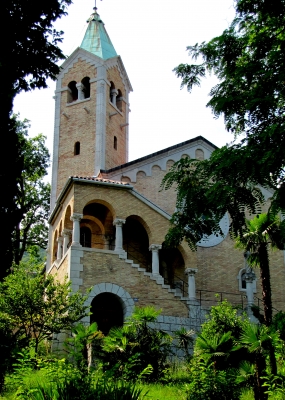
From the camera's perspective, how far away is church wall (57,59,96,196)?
29203 millimetres

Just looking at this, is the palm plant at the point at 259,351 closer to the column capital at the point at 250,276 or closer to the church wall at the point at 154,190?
the column capital at the point at 250,276

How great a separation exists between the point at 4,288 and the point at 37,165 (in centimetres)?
1665

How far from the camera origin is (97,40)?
3362 centimetres

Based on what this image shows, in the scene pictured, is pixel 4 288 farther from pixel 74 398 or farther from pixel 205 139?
pixel 205 139

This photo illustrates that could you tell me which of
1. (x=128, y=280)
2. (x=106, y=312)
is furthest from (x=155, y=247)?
(x=106, y=312)

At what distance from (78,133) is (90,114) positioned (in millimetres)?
1200

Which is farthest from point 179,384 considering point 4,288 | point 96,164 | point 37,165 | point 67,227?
point 37,165

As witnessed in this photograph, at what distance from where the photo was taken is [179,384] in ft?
44.8

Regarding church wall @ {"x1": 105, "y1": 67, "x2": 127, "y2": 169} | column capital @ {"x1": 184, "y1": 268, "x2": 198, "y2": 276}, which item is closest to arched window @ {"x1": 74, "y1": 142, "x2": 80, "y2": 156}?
church wall @ {"x1": 105, "y1": 67, "x2": 127, "y2": 169}

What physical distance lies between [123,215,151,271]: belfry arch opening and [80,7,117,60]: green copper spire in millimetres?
11096

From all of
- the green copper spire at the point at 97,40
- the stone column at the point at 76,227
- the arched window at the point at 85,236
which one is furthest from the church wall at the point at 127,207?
the green copper spire at the point at 97,40

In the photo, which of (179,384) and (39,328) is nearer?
(179,384)

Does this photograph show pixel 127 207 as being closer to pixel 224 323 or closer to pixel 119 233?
pixel 119 233

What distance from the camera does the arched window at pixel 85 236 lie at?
2639cm
